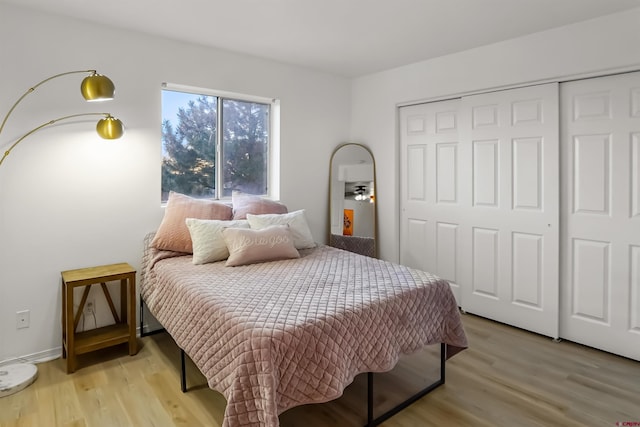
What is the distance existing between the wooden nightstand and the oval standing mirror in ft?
6.97

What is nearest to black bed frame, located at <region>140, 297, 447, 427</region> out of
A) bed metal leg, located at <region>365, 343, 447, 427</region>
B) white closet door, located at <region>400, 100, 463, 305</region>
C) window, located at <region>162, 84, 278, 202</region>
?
bed metal leg, located at <region>365, 343, 447, 427</region>

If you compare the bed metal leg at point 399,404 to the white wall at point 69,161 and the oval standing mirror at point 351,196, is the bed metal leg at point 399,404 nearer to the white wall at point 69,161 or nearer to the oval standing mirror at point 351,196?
the oval standing mirror at point 351,196

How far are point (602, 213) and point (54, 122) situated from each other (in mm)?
3908

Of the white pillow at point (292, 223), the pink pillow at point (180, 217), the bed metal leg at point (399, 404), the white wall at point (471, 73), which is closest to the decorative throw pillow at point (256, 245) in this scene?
the white pillow at point (292, 223)

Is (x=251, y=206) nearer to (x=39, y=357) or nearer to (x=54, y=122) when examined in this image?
(x=54, y=122)

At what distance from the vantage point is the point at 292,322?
5.40 feet

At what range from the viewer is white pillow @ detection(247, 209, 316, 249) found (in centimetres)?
299

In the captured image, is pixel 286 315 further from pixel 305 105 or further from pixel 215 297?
pixel 305 105

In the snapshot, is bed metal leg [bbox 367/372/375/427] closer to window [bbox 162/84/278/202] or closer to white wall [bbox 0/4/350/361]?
white wall [bbox 0/4/350/361]

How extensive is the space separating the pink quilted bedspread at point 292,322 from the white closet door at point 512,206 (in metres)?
1.14

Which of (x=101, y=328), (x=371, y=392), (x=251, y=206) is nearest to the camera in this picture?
(x=371, y=392)

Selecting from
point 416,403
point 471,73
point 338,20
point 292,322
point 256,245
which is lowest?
point 416,403

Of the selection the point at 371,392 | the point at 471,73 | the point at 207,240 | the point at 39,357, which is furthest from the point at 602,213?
the point at 39,357

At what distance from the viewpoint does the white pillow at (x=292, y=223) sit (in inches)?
118
